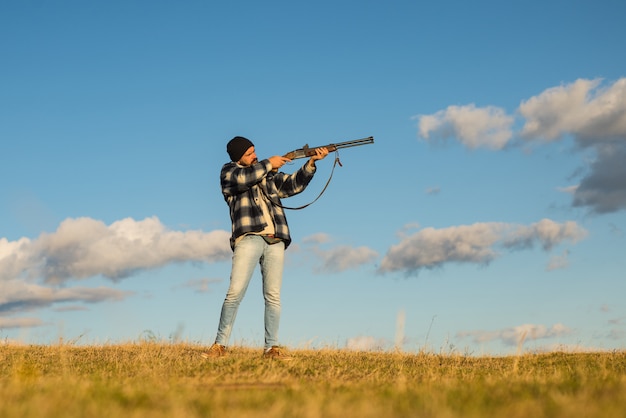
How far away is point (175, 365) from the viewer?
932 cm

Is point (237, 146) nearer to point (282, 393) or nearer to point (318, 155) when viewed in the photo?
point (318, 155)

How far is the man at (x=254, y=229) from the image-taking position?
10.7 meters

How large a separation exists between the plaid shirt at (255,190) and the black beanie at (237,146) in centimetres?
14

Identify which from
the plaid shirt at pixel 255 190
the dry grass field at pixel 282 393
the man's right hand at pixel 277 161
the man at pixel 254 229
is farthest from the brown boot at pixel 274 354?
the man's right hand at pixel 277 161

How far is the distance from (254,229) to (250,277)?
0.81 metres

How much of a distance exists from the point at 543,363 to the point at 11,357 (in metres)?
9.46

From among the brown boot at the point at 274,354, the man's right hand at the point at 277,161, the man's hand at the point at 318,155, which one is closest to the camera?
Answer: the brown boot at the point at 274,354

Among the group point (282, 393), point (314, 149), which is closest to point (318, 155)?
point (314, 149)

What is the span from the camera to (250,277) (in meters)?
10.9

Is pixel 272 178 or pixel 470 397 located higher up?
pixel 272 178

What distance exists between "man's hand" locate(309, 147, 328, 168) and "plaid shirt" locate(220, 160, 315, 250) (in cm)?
11

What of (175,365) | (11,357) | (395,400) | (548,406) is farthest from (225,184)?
(548,406)

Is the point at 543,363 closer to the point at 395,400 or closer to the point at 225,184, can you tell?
the point at 225,184

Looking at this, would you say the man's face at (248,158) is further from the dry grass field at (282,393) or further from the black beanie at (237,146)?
the dry grass field at (282,393)
